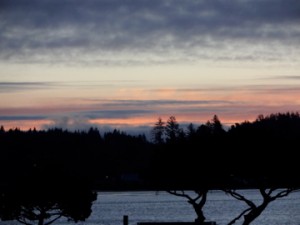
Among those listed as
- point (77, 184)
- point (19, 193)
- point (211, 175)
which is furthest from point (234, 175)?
point (19, 193)

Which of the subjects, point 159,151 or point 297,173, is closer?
point 297,173

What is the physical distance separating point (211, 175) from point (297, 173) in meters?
5.89

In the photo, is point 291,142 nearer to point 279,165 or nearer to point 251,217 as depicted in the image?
point 279,165

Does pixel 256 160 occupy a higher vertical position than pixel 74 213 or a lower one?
higher

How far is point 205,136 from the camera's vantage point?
5475cm

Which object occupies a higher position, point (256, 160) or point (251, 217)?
point (256, 160)

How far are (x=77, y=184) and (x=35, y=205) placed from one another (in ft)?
11.5

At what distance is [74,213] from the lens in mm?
55375

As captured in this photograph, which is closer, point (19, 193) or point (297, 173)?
point (297, 173)

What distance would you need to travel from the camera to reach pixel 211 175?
54531 mm

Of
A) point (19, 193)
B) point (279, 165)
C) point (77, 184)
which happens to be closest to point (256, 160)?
point (279, 165)

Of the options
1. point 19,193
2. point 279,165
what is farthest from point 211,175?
point 19,193

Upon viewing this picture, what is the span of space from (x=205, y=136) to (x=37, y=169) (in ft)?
38.8

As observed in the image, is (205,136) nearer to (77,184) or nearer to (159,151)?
(159,151)
